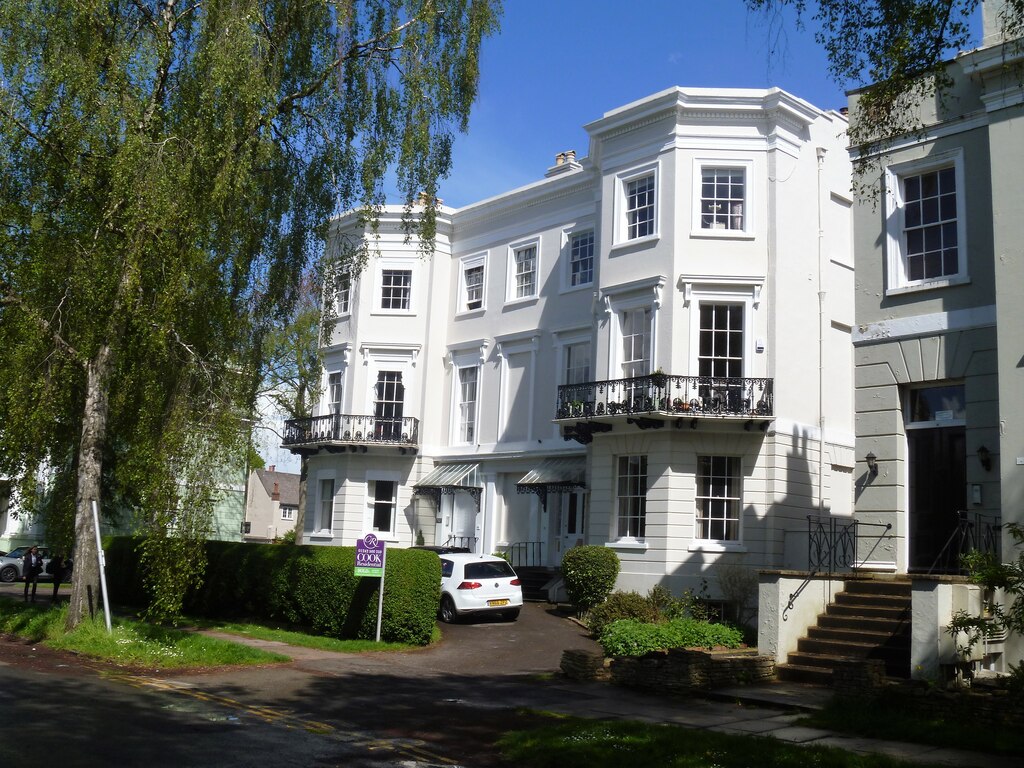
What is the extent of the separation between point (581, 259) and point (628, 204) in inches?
140

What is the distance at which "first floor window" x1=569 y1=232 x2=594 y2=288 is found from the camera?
96.0 ft

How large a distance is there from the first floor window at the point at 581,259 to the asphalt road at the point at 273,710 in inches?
569

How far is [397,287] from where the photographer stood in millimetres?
34188

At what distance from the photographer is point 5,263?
16359 mm

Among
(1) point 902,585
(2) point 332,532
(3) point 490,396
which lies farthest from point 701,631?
(2) point 332,532

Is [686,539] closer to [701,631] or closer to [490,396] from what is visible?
[701,631]

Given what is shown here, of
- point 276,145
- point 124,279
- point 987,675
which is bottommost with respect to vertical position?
point 987,675

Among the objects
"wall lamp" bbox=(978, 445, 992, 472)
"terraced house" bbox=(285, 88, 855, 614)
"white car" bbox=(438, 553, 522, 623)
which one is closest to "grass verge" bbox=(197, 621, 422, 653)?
"white car" bbox=(438, 553, 522, 623)

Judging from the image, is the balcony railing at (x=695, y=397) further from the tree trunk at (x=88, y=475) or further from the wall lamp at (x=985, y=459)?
the tree trunk at (x=88, y=475)

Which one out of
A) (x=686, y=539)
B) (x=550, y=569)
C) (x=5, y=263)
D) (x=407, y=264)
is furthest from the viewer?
(x=407, y=264)

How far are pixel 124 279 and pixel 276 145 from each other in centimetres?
355

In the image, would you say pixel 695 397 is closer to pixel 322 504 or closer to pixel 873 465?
pixel 873 465

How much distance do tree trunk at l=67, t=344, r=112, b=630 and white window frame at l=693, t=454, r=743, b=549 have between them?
13369mm

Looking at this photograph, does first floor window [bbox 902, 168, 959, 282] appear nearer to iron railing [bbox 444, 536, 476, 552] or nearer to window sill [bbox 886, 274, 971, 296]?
window sill [bbox 886, 274, 971, 296]
